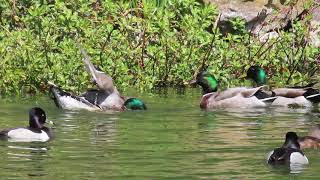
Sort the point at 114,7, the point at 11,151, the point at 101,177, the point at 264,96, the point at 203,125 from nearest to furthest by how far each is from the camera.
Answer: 1. the point at 101,177
2. the point at 11,151
3. the point at 203,125
4. the point at 264,96
5. the point at 114,7

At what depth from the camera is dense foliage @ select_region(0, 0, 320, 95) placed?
1989 centimetres

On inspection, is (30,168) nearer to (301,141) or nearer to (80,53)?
(301,141)

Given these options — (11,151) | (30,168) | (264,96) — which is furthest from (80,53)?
(30,168)

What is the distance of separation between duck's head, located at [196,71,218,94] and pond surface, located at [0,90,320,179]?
0.75 metres

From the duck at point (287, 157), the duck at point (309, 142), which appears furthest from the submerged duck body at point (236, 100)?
the duck at point (287, 157)

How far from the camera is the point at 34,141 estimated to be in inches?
567

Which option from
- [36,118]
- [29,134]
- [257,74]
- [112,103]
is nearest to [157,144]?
[29,134]

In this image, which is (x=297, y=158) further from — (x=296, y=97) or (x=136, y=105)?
(x=296, y=97)

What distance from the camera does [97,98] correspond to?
1873 cm

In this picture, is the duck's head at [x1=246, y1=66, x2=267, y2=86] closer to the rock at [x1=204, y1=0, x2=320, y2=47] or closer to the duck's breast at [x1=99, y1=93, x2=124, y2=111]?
the duck's breast at [x1=99, y1=93, x2=124, y2=111]

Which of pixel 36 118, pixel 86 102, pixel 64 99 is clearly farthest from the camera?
pixel 86 102

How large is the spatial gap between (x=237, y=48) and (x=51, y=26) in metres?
3.71

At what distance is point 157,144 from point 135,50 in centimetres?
734

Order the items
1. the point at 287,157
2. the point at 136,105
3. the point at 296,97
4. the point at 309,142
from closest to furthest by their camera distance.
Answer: the point at 287,157 < the point at 309,142 < the point at 136,105 < the point at 296,97
